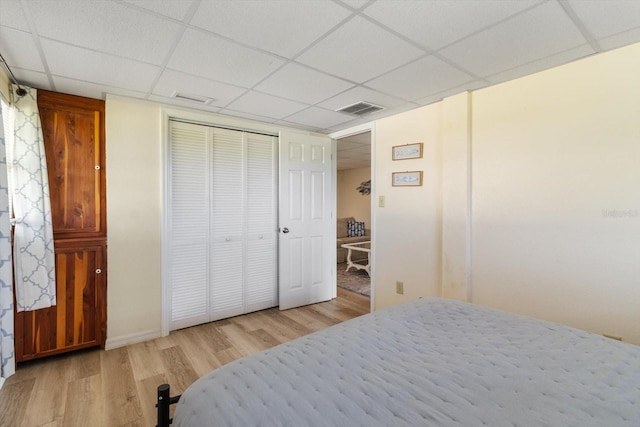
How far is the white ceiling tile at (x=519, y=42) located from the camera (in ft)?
4.93

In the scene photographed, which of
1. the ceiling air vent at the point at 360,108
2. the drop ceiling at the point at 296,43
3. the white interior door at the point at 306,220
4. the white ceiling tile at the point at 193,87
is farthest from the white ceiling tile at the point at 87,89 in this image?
the ceiling air vent at the point at 360,108

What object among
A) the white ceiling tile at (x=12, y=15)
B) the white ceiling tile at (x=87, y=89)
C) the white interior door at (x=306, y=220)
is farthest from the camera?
the white interior door at (x=306, y=220)

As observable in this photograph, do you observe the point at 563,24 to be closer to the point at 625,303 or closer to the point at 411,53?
the point at 411,53

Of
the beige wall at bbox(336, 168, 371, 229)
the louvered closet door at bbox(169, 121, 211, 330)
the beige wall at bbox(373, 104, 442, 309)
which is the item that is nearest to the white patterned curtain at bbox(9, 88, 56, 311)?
the louvered closet door at bbox(169, 121, 211, 330)

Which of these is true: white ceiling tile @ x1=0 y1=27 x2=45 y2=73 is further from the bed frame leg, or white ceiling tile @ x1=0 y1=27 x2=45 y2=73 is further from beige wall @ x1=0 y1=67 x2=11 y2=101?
the bed frame leg

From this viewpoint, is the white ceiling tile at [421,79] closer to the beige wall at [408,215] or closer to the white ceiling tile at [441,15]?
the white ceiling tile at [441,15]

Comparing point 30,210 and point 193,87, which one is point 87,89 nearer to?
point 193,87

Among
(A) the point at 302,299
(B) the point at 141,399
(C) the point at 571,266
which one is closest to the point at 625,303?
(C) the point at 571,266

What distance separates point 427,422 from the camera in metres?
0.80

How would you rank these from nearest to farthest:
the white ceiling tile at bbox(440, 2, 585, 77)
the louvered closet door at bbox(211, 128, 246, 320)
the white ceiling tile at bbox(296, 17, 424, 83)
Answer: the white ceiling tile at bbox(440, 2, 585, 77) → the white ceiling tile at bbox(296, 17, 424, 83) → the louvered closet door at bbox(211, 128, 246, 320)

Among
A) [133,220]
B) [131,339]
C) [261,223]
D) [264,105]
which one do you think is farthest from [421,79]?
[131,339]

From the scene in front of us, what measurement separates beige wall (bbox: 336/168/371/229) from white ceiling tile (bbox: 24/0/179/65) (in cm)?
589

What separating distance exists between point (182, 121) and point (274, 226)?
5.00 ft

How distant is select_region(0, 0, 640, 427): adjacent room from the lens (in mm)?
1069
